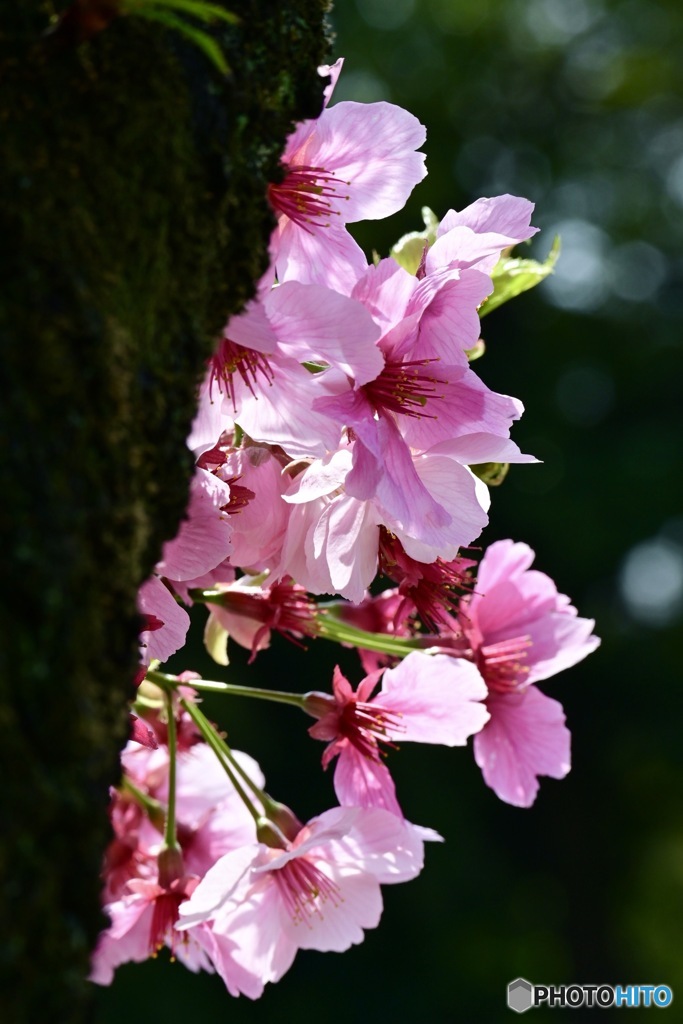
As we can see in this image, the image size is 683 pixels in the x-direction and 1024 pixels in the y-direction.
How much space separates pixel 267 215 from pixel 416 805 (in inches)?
345

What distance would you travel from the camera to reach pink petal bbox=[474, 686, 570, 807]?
95cm

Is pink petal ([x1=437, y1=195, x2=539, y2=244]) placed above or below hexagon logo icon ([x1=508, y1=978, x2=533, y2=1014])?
above

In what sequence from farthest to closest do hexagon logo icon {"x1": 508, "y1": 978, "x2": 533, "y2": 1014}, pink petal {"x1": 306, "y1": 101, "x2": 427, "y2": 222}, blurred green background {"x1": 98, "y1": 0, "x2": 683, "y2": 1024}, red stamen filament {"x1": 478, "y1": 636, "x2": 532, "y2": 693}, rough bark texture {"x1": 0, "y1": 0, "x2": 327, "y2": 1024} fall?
blurred green background {"x1": 98, "y1": 0, "x2": 683, "y2": 1024} < hexagon logo icon {"x1": 508, "y1": 978, "x2": 533, "y2": 1014} < red stamen filament {"x1": 478, "y1": 636, "x2": 532, "y2": 693} < pink petal {"x1": 306, "y1": 101, "x2": 427, "y2": 222} < rough bark texture {"x1": 0, "y1": 0, "x2": 327, "y2": 1024}

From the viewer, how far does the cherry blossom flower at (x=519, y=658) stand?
949 millimetres

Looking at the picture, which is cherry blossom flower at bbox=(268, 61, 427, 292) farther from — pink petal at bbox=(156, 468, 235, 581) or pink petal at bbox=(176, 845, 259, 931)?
pink petal at bbox=(176, 845, 259, 931)

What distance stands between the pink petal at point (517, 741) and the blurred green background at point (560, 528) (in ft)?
22.4

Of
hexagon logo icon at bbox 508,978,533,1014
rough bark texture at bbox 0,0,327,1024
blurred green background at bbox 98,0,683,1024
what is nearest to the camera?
rough bark texture at bbox 0,0,327,1024

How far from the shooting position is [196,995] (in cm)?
797

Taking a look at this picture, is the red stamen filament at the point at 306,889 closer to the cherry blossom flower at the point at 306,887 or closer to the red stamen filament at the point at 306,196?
the cherry blossom flower at the point at 306,887

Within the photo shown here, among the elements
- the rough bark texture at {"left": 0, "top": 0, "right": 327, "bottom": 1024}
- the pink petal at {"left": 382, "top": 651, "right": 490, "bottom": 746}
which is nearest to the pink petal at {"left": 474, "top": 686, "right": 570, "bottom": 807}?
the pink petal at {"left": 382, "top": 651, "right": 490, "bottom": 746}

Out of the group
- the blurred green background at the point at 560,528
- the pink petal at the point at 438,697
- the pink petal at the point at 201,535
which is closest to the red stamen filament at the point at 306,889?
the pink petal at the point at 438,697

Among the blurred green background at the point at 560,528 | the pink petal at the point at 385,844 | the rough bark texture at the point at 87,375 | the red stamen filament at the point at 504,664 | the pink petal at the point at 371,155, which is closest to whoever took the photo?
the rough bark texture at the point at 87,375

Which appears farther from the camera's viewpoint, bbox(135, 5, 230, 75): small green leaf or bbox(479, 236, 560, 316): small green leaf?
bbox(479, 236, 560, 316): small green leaf

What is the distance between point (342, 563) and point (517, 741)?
291 millimetres
